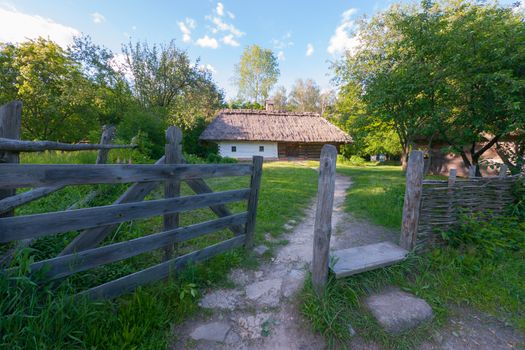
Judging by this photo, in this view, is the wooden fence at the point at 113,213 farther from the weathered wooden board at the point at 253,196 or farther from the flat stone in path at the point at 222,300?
the flat stone in path at the point at 222,300

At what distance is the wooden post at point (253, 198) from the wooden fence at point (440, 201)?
6.81ft

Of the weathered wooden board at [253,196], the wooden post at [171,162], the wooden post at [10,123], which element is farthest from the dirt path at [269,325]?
the wooden post at [10,123]

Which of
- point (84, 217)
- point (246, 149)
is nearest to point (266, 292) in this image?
point (84, 217)

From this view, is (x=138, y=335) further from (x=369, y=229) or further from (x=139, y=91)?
(x=139, y=91)

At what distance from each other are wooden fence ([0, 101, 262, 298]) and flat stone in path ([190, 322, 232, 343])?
695mm

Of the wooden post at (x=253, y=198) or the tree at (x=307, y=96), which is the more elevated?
the tree at (x=307, y=96)

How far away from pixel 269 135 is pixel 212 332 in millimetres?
19698

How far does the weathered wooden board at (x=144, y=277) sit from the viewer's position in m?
1.87

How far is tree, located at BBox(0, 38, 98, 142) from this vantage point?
14.4 m

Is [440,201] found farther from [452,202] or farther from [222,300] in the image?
[222,300]

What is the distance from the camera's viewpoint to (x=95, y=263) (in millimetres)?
1830

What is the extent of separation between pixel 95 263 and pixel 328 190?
7.27 ft

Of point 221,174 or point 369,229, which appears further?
point 369,229

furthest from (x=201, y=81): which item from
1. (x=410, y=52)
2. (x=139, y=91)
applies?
(x=410, y=52)
